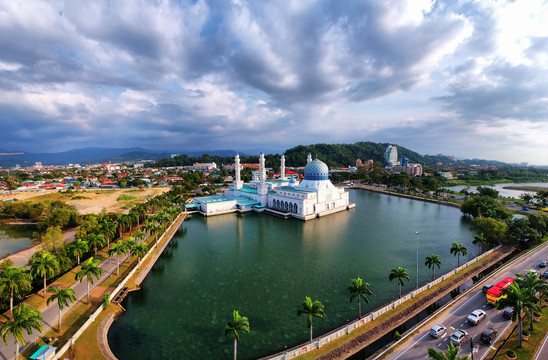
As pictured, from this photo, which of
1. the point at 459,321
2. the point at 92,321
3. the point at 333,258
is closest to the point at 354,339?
the point at 459,321

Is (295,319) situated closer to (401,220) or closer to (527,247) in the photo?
(527,247)

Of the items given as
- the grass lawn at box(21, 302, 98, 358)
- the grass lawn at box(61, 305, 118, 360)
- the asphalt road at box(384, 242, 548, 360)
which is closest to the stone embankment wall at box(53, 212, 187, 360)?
the grass lawn at box(61, 305, 118, 360)

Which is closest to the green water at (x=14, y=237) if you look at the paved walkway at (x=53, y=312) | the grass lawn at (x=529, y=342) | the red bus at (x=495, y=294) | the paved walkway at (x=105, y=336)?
the paved walkway at (x=53, y=312)

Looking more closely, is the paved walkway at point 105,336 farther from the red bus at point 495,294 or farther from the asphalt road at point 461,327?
the red bus at point 495,294

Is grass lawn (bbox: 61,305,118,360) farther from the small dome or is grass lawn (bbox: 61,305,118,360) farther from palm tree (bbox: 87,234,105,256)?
the small dome

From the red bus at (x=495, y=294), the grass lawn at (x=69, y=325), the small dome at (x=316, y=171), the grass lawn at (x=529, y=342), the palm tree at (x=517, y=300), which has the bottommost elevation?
the grass lawn at (x=69, y=325)
